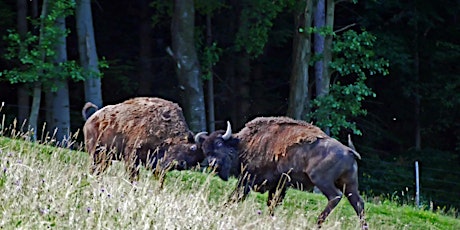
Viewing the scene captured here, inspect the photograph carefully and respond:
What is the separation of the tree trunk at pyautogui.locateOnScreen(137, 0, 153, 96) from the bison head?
1583 cm

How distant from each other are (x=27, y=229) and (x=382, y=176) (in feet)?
63.9

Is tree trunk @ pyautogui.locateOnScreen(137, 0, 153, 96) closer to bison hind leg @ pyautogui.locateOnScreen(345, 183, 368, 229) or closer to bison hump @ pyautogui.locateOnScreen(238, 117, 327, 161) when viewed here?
bison hump @ pyautogui.locateOnScreen(238, 117, 327, 161)

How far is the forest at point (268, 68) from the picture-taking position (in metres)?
22.5

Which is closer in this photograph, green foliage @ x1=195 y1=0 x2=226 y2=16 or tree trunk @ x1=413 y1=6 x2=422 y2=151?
green foliage @ x1=195 y1=0 x2=226 y2=16

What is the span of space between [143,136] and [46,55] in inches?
372

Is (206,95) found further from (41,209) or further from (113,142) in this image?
(41,209)

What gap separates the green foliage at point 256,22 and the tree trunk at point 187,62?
5.64ft

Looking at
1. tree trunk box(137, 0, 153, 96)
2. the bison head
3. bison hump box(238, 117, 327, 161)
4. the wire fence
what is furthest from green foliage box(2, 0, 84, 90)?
the wire fence

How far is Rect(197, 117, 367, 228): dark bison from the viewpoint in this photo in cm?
1223

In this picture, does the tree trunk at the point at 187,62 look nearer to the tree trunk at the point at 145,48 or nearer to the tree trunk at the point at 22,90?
the tree trunk at the point at 22,90

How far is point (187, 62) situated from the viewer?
23.9 metres

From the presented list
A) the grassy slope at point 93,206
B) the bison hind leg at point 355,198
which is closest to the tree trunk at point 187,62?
the bison hind leg at point 355,198

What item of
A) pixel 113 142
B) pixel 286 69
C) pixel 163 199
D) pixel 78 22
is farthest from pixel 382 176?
pixel 163 199

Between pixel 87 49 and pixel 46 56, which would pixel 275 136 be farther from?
pixel 87 49
